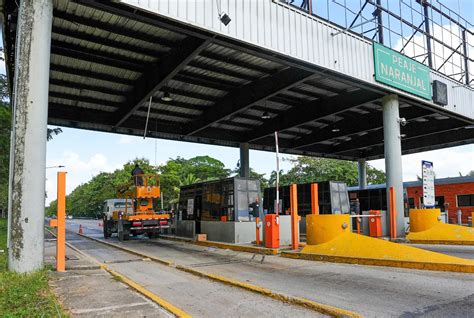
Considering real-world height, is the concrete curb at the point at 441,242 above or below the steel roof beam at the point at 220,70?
below

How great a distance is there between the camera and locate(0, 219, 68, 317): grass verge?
17.8ft

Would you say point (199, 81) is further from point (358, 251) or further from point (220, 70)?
point (358, 251)

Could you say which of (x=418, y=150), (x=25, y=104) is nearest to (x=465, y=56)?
(x=418, y=150)

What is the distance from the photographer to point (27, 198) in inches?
347

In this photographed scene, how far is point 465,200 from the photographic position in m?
31.4

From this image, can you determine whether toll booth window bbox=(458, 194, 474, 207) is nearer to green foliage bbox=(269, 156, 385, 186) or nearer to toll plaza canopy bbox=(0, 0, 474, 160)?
toll plaza canopy bbox=(0, 0, 474, 160)

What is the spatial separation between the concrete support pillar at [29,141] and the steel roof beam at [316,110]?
1445 centimetres

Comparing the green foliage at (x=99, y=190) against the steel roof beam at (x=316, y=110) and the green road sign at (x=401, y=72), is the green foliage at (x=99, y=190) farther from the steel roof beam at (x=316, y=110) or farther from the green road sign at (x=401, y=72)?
the green road sign at (x=401, y=72)

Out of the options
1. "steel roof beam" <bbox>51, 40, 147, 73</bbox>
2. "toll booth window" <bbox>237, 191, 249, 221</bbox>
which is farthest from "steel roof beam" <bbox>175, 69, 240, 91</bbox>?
"toll booth window" <bbox>237, 191, 249, 221</bbox>

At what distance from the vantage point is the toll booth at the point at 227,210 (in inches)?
656

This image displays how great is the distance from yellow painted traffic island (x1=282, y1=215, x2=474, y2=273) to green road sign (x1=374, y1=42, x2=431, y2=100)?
789 centimetres

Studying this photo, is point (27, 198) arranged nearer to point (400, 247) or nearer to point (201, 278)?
point (201, 278)

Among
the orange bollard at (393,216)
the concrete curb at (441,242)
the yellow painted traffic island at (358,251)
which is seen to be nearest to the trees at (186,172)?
the orange bollard at (393,216)

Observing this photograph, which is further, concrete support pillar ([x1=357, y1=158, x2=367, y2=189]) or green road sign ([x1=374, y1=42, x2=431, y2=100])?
concrete support pillar ([x1=357, y1=158, x2=367, y2=189])
